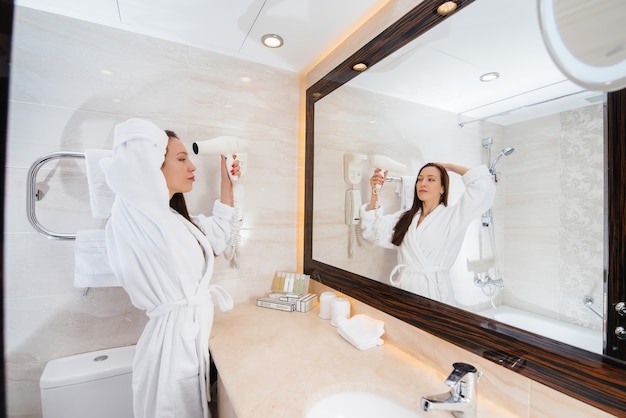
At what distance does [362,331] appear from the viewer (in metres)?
1.15

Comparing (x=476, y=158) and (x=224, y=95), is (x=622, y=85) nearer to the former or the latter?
(x=476, y=158)

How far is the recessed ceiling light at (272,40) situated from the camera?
1413mm

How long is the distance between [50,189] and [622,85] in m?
1.68

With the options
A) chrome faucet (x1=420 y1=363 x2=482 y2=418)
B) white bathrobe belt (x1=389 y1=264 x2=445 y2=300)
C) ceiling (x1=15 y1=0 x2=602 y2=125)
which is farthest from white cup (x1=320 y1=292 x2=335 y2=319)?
ceiling (x1=15 y1=0 x2=602 y2=125)

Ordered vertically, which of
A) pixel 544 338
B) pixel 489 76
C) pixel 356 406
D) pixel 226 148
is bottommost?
pixel 356 406

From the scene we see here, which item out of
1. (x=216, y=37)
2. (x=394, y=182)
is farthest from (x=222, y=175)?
(x=394, y=182)

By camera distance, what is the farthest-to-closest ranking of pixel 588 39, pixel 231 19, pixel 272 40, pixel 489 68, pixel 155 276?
pixel 272 40 → pixel 231 19 → pixel 155 276 → pixel 489 68 → pixel 588 39

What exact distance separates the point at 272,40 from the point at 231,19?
8.7 inches

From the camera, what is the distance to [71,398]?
109cm

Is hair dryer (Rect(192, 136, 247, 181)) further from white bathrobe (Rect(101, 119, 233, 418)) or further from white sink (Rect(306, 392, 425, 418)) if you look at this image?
white sink (Rect(306, 392, 425, 418))

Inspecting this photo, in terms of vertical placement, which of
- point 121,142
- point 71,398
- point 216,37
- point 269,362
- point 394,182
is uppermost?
point 216,37

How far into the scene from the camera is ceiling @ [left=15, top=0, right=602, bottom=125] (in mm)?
713

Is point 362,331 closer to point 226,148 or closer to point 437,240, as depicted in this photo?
point 437,240

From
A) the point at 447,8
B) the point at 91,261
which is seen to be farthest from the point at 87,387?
the point at 447,8
